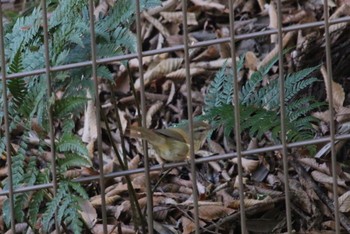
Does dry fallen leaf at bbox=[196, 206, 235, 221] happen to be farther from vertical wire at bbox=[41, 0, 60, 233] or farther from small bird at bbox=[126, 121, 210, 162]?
vertical wire at bbox=[41, 0, 60, 233]

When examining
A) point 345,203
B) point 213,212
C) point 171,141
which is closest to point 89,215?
point 213,212

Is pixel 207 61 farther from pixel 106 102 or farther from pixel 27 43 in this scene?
pixel 27 43

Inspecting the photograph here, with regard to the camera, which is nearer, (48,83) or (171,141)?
(48,83)

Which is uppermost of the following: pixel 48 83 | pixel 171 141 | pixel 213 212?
pixel 48 83

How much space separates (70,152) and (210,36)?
2.05 meters

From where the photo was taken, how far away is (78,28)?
2.92 meters

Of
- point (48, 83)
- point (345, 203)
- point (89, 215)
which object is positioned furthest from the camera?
point (89, 215)

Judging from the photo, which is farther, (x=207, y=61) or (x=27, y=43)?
(x=207, y=61)

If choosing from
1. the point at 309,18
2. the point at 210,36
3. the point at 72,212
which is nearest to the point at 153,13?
the point at 210,36

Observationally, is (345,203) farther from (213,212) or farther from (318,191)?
(213,212)

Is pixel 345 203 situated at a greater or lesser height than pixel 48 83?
lesser

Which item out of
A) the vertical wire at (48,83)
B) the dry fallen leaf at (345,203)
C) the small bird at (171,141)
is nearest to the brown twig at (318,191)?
the dry fallen leaf at (345,203)

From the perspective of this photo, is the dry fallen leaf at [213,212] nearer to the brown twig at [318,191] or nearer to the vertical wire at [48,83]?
the brown twig at [318,191]

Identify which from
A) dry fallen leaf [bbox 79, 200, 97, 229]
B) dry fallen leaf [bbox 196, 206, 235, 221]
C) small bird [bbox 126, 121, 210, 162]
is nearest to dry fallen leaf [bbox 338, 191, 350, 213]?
dry fallen leaf [bbox 196, 206, 235, 221]
